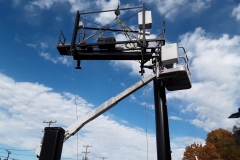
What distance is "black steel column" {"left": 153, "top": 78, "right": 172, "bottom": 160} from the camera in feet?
26.4

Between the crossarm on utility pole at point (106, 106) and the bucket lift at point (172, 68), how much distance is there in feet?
2.15

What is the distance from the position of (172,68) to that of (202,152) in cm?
4305

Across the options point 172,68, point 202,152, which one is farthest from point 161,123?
point 202,152

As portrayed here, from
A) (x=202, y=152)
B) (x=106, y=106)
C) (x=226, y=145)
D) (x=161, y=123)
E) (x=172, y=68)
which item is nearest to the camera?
(x=161, y=123)

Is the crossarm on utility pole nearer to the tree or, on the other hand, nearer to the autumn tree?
the autumn tree

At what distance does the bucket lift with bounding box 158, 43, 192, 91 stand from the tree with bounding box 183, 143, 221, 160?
3949 centimetres

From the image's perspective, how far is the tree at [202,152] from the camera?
1681 inches

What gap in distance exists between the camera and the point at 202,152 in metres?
45.1

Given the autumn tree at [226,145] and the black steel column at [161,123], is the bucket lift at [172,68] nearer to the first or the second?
the black steel column at [161,123]

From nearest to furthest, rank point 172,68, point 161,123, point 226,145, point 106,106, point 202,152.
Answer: point 161,123
point 172,68
point 106,106
point 226,145
point 202,152

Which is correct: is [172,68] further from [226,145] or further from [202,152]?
[202,152]

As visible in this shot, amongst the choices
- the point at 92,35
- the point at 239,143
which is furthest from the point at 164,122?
the point at 239,143

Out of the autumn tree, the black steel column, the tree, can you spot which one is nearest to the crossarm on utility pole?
the black steel column

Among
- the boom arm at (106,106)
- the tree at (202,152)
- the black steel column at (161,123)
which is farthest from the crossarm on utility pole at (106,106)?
the tree at (202,152)
